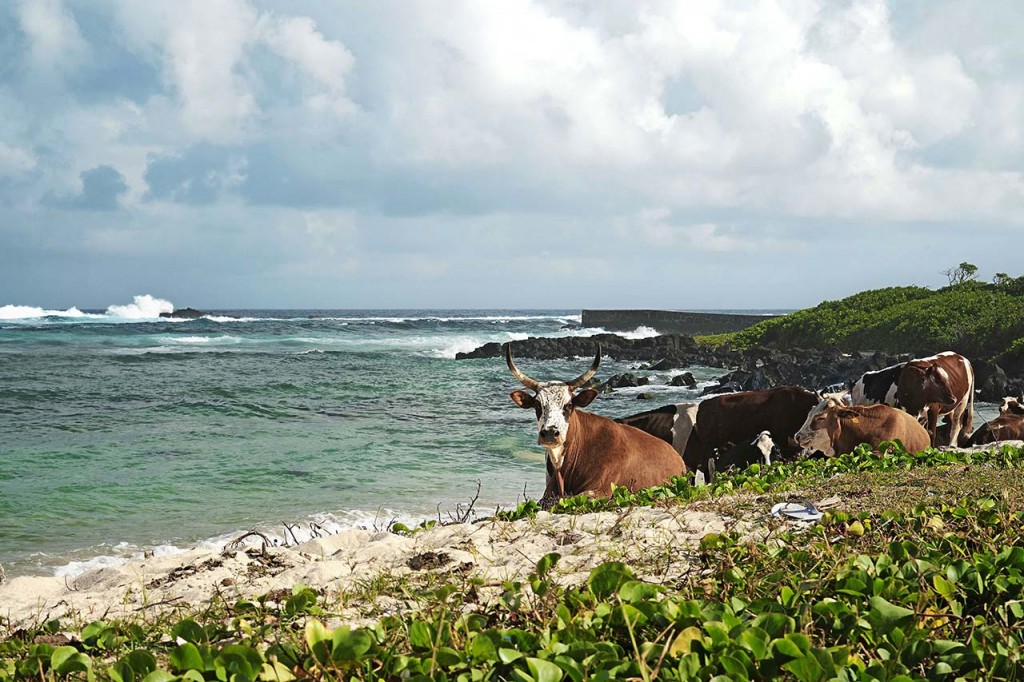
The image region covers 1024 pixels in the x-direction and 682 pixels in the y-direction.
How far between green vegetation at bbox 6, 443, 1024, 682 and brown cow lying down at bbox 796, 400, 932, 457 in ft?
15.7

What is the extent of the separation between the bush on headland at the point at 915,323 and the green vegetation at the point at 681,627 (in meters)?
23.8

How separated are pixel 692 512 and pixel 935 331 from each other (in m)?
28.7

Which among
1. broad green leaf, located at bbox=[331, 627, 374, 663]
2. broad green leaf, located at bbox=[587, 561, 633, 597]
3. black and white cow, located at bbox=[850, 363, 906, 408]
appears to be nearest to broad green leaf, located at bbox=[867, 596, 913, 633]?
broad green leaf, located at bbox=[587, 561, 633, 597]

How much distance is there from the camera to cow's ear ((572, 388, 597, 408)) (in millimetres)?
7605

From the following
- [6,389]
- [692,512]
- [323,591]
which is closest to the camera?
[323,591]

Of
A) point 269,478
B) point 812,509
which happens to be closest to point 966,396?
point 812,509

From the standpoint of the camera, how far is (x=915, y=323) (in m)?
31.5

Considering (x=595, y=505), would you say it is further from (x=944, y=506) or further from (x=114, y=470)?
(x=114, y=470)

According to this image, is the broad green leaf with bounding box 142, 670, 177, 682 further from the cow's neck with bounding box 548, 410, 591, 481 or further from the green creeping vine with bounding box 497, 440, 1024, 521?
the cow's neck with bounding box 548, 410, 591, 481

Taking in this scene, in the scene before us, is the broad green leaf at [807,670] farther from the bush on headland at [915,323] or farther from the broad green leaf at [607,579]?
the bush on headland at [915,323]

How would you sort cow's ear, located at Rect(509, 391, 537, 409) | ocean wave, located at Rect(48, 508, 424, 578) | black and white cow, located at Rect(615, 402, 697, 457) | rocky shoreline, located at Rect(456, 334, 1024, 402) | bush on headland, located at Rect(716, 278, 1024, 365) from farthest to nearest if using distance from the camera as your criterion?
bush on headland, located at Rect(716, 278, 1024, 365), rocky shoreline, located at Rect(456, 334, 1024, 402), black and white cow, located at Rect(615, 402, 697, 457), cow's ear, located at Rect(509, 391, 537, 409), ocean wave, located at Rect(48, 508, 424, 578)

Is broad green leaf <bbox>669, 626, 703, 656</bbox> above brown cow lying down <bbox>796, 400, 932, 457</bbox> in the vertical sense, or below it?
above

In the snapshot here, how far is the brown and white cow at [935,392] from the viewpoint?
11930 mm

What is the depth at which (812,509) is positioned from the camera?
4.47 metres
